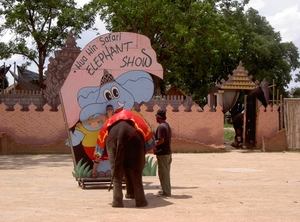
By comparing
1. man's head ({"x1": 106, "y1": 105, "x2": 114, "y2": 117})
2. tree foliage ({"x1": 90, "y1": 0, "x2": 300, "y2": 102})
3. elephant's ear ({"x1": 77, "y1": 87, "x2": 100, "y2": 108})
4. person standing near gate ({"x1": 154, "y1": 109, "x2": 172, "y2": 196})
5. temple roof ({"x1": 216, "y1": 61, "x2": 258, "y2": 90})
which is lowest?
person standing near gate ({"x1": 154, "y1": 109, "x2": 172, "y2": 196})

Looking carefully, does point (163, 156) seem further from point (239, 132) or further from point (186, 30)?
point (186, 30)

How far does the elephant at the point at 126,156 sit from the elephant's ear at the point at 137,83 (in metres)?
2.10

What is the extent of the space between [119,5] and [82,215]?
2140 cm

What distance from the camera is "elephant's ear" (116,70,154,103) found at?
10.6 m

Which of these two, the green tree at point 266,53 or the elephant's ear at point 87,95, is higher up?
the green tree at point 266,53

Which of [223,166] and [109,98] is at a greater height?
[109,98]

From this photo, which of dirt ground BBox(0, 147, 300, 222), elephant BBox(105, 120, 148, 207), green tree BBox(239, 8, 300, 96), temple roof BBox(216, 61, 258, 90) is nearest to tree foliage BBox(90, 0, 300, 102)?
green tree BBox(239, 8, 300, 96)

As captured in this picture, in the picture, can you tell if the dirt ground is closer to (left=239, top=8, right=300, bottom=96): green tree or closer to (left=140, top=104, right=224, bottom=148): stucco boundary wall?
(left=140, top=104, right=224, bottom=148): stucco boundary wall

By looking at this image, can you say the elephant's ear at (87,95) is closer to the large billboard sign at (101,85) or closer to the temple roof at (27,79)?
the large billboard sign at (101,85)

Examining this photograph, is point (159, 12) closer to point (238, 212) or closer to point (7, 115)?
point (7, 115)

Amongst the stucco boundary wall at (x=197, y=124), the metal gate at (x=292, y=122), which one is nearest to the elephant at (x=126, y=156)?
the stucco boundary wall at (x=197, y=124)

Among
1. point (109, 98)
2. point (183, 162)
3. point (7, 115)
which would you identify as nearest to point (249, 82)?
point (183, 162)

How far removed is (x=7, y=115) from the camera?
64.8ft

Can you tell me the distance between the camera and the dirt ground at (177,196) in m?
7.56
